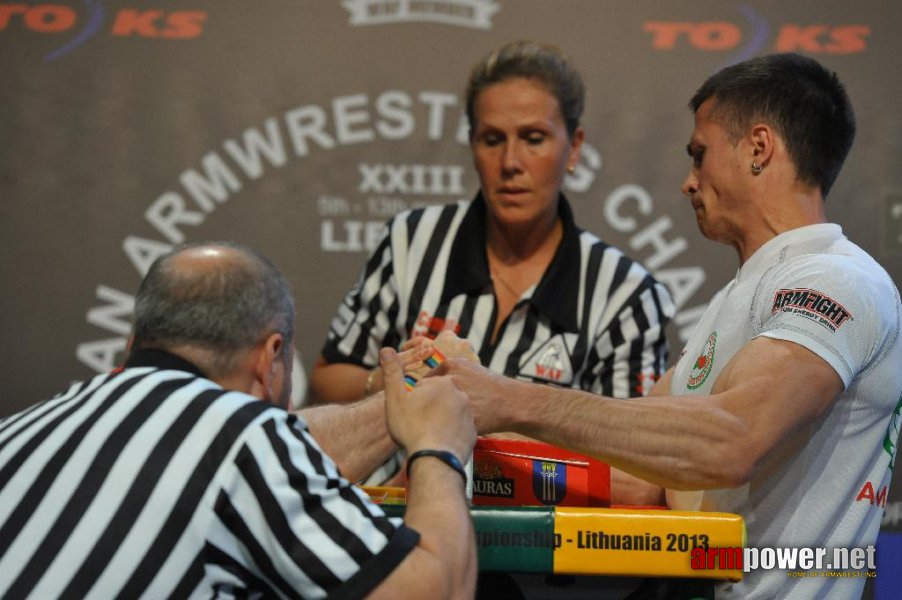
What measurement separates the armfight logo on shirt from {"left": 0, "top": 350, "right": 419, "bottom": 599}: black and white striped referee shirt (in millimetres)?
751

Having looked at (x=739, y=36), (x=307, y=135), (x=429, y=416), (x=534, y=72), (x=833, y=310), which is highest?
(x=739, y=36)

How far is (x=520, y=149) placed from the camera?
2.84 meters

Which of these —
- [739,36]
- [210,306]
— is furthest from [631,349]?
[210,306]

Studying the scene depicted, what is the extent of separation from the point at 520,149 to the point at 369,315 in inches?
22.1

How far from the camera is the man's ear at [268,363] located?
1.73 metres

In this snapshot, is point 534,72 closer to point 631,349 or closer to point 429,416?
point 631,349

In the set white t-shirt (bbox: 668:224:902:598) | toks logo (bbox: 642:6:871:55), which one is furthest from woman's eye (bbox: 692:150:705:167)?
toks logo (bbox: 642:6:871:55)

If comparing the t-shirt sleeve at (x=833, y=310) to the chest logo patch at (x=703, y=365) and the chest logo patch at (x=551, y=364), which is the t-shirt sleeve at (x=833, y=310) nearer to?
the chest logo patch at (x=703, y=365)

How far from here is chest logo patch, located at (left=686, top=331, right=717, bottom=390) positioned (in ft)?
6.61

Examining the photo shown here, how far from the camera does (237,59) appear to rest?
3.38 metres

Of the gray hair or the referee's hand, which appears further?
the gray hair

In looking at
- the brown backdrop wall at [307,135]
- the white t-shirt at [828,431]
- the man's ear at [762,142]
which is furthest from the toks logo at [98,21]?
the white t-shirt at [828,431]

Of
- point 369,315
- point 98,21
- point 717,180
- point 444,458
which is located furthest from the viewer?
point 98,21

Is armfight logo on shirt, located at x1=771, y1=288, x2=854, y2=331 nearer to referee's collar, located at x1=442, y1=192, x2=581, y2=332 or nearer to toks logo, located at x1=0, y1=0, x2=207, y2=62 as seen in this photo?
referee's collar, located at x1=442, y1=192, x2=581, y2=332
